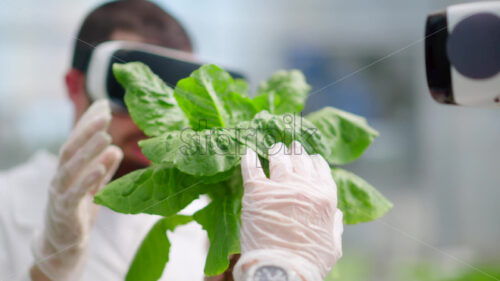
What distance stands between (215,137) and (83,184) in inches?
9.9

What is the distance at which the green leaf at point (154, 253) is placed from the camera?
0.46 meters

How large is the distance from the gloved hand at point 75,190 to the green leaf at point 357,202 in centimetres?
32

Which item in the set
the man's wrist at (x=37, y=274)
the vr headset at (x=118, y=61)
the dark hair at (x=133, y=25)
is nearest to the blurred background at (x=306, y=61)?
the dark hair at (x=133, y=25)

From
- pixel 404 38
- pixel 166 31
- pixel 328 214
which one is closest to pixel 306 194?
pixel 328 214

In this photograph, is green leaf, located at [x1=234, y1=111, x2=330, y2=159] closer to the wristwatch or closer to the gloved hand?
the wristwatch

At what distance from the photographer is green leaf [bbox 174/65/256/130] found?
0.45 m

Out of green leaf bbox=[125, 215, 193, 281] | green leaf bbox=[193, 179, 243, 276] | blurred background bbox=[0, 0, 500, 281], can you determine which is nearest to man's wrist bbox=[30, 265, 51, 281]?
green leaf bbox=[125, 215, 193, 281]

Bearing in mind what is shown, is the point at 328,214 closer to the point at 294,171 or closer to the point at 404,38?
the point at 294,171

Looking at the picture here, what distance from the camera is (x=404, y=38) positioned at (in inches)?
43.6

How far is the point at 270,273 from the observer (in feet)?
1.01

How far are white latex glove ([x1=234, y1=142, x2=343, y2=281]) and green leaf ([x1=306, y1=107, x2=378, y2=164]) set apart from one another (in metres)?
0.10

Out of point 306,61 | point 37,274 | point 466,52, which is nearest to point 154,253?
point 37,274

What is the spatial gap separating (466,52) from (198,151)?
306 millimetres

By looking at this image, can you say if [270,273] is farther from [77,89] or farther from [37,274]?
[77,89]
